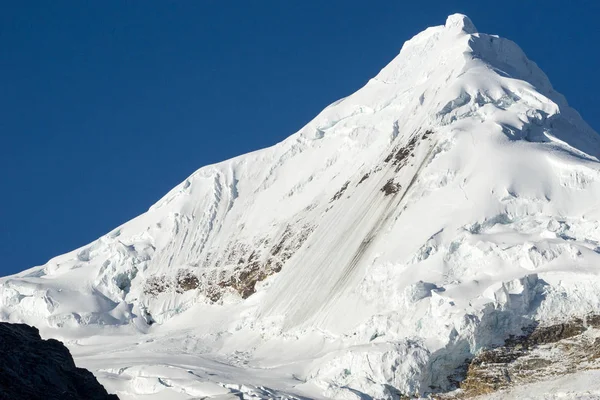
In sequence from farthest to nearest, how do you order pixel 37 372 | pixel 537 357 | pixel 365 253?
pixel 365 253 < pixel 537 357 < pixel 37 372

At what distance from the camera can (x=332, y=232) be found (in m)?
76.6

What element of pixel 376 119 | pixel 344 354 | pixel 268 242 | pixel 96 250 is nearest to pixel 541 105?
pixel 376 119

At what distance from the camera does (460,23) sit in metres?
101

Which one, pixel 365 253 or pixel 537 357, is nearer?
pixel 537 357

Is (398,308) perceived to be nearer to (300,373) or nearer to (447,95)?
(300,373)

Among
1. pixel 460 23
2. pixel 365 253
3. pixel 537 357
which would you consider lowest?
pixel 537 357

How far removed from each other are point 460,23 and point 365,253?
132ft

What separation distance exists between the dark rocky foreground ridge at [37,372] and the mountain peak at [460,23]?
76318mm

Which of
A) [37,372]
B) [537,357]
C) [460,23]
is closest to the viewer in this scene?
[37,372]

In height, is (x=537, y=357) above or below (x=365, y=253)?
below

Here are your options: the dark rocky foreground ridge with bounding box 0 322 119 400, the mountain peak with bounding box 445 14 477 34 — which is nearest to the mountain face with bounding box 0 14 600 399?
the mountain peak with bounding box 445 14 477 34

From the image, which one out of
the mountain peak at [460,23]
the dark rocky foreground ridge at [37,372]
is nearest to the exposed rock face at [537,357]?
the dark rocky foreground ridge at [37,372]

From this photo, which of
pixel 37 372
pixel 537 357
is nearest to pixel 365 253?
pixel 537 357

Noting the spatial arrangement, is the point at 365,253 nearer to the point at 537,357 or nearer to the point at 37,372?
the point at 537,357
